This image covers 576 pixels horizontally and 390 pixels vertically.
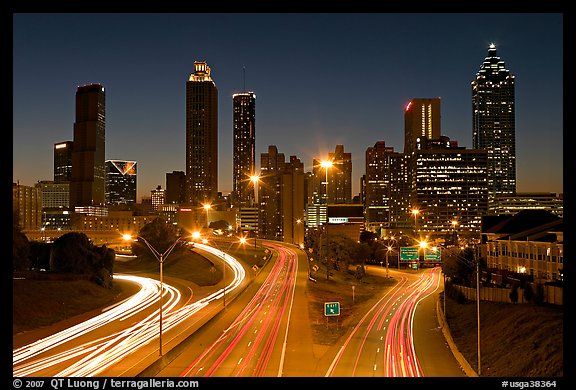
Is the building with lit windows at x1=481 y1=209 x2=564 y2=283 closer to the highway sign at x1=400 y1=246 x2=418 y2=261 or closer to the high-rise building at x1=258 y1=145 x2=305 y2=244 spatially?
Answer: the highway sign at x1=400 y1=246 x2=418 y2=261

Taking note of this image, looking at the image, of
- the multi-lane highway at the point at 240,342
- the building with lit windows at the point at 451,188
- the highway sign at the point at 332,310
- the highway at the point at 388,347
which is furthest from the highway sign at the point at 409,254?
the building with lit windows at the point at 451,188

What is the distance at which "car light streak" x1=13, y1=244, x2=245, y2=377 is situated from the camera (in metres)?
20.6

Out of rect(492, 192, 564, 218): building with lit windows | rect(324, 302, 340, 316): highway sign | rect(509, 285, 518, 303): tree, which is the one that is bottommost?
rect(324, 302, 340, 316): highway sign

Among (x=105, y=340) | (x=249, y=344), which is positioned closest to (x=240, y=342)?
(x=249, y=344)

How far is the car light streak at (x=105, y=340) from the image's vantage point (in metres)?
20.6

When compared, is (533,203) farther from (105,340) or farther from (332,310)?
(105,340)

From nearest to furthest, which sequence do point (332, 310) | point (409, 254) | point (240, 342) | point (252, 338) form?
point (240, 342)
point (252, 338)
point (332, 310)
point (409, 254)

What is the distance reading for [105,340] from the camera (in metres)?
26.2

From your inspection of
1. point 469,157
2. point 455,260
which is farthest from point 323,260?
point 469,157

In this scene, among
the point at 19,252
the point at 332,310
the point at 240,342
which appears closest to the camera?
the point at 240,342

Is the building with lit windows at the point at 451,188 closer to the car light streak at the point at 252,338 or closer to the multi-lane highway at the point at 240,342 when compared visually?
the multi-lane highway at the point at 240,342

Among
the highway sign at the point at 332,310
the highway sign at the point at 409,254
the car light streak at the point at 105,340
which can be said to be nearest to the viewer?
the car light streak at the point at 105,340

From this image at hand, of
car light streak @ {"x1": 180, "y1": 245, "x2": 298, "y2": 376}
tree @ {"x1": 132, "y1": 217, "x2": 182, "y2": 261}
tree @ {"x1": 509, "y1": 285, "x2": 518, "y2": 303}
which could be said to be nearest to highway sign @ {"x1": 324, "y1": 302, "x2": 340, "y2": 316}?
car light streak @ {"x1": 180, "y1": 245, "x2": 298, "y2": 376}
